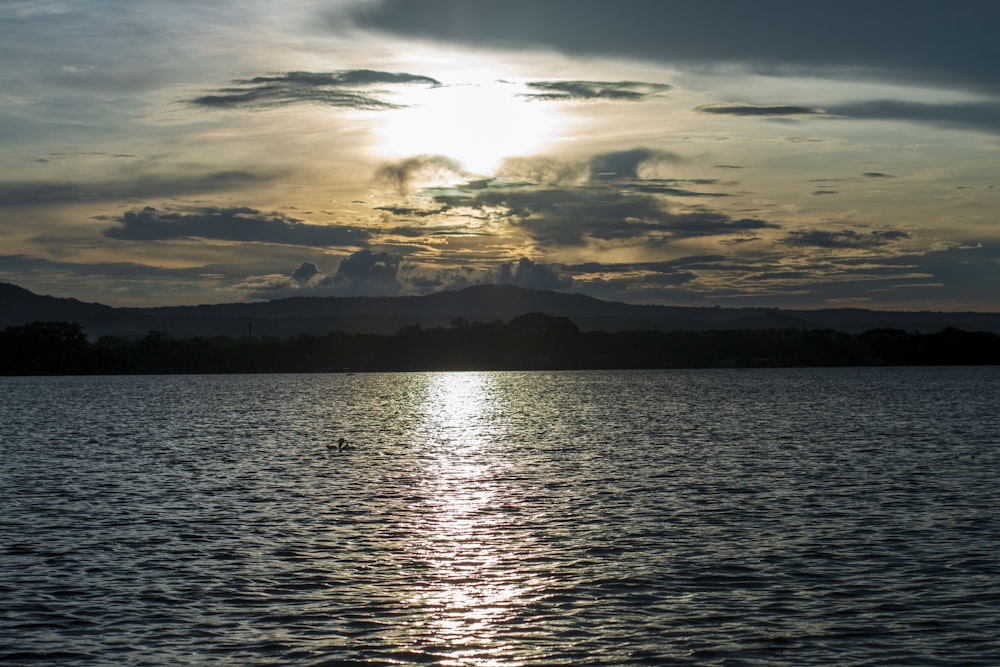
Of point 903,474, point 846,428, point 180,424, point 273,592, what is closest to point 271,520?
point 273,592

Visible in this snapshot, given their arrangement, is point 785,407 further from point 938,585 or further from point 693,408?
point 938,585

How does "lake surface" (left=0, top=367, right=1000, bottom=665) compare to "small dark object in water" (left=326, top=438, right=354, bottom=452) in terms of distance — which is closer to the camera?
"lake surface" (left=0, top=367, right=1000, bottom=665)

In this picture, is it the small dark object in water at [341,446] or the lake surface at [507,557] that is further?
the small dark object in water at [341,446]

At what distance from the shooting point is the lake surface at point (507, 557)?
27.1 metres

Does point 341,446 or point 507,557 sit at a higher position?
point 507,557

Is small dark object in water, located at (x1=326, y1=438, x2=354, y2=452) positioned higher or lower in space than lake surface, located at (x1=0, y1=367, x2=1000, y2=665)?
lower

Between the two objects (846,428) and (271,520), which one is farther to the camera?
(846,428)

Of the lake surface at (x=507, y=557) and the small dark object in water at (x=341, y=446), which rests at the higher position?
the lake surface at (x=507, y=557)

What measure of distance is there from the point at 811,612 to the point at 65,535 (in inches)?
1169

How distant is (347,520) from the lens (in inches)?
1849

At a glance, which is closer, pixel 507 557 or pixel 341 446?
pixel 507 557

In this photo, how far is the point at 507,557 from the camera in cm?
3769

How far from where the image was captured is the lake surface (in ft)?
89.0

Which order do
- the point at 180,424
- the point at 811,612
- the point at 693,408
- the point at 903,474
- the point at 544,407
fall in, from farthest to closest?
the point at 544,407
the point at 693,408
the point at 180,424
the point at 903,474
the point at 811,612
